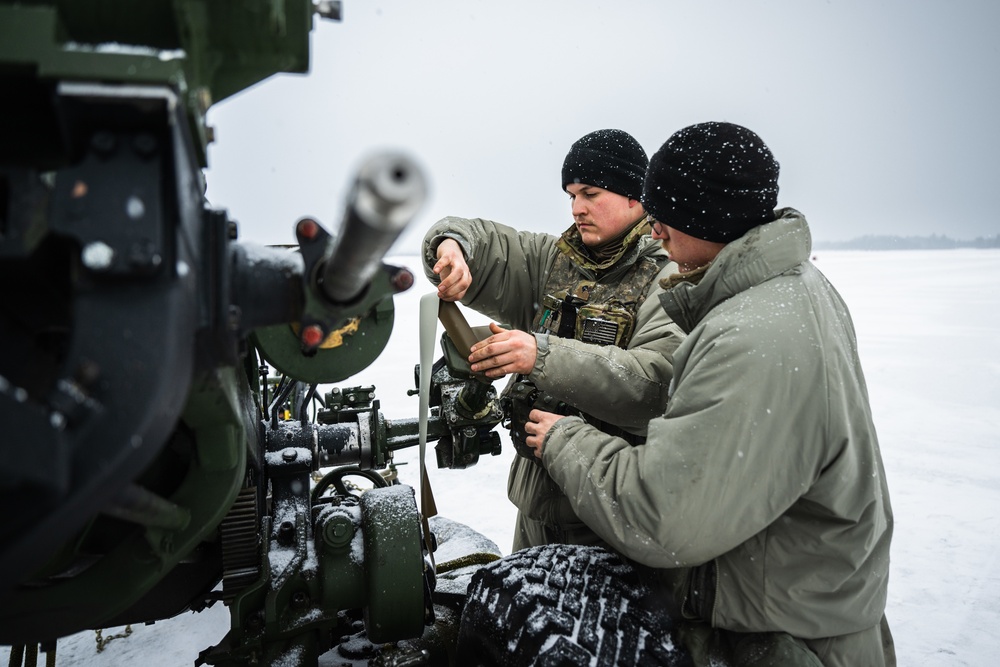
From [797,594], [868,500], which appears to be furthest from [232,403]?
[868,500]

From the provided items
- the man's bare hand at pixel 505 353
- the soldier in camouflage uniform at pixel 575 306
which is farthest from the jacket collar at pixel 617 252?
the man's bare hand at pixel 505 353

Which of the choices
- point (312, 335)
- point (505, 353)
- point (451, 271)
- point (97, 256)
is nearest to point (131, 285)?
point (97, 256)

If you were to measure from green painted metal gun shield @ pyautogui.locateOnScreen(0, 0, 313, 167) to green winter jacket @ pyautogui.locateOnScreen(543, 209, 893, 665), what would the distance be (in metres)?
1.28

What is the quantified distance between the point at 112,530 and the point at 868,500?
2.00m

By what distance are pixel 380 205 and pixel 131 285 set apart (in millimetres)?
441

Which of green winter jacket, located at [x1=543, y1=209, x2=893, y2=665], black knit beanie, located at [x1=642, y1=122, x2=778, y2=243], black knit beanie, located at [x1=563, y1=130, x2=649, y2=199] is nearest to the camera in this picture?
green winter jacket, located at [x1=543, y1=209, x2=893, y2=665]

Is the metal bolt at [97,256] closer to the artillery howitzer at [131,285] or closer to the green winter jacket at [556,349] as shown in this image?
the artillery howitzer at [131,285]

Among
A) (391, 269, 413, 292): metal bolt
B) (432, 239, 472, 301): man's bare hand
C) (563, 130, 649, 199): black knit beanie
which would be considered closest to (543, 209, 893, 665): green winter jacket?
(391, 269, 413, 292): metal bolt

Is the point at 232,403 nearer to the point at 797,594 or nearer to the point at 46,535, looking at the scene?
the point at 46,535

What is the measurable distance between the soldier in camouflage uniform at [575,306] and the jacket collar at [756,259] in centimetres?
61

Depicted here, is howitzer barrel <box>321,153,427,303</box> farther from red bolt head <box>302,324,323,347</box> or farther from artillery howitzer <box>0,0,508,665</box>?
red bolt head <box>302,324,323,347</box>

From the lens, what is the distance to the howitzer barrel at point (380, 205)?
30.0 inches

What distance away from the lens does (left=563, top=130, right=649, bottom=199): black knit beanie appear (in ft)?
10.3

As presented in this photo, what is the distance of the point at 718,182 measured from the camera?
205 cm
